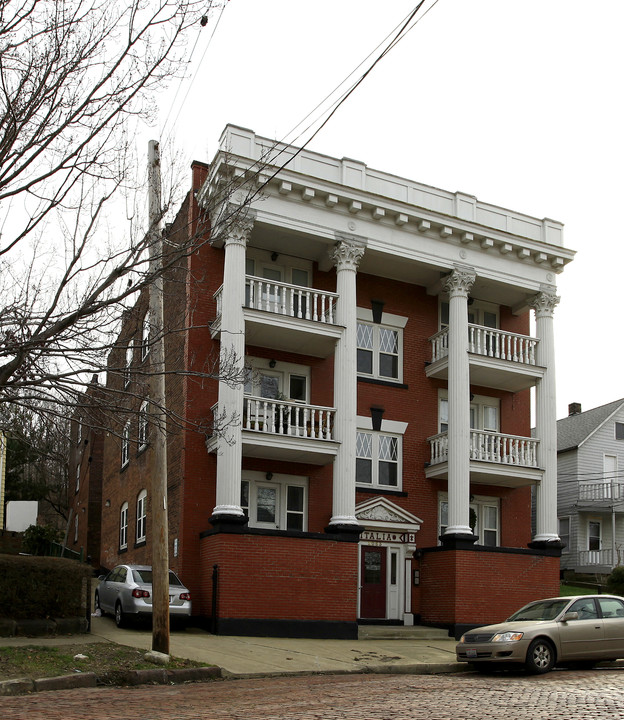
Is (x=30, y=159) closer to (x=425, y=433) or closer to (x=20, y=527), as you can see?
(x=425, y=433)

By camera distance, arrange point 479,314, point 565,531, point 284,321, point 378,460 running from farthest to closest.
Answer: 1. point 565,531
2. point 479,314
3. point 378,460
4. point 284,321

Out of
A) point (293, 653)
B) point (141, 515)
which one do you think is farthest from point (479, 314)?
point (293, 653)

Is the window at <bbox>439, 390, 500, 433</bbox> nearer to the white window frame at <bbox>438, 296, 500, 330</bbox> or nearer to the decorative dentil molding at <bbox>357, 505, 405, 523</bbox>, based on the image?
the white window frame at <bbox>438, 296, 500, 330</bbox>

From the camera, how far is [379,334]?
26.6 metres

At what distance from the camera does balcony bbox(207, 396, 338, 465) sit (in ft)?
73.4

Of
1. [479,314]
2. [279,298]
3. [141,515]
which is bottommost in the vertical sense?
[141,515]

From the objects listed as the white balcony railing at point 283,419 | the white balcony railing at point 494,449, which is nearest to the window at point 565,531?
the white balcony railing at point 494,449

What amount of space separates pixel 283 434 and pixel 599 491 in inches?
979

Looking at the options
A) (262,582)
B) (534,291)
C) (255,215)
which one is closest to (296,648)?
(262,582)

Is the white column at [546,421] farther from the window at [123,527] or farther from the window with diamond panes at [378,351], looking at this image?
the window at [123,527]

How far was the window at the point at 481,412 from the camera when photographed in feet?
89.6

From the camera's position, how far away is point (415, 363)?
88.6 ft

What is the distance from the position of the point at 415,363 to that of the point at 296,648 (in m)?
10.6

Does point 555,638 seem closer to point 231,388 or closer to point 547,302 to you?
point 231,388
